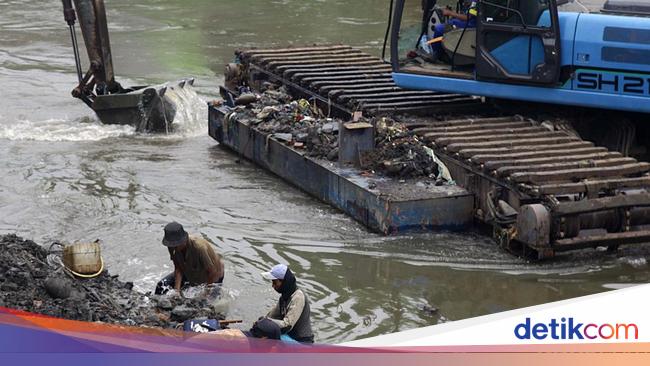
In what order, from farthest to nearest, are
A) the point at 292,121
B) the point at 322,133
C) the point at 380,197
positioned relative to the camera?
1. the point at 292,121
2. the point at 322,133
3. the point at 380,197

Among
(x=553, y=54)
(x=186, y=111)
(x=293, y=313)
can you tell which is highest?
(x=553, y=54)

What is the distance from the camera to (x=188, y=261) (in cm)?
1061

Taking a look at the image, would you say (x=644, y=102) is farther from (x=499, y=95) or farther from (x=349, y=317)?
(x=349, y=317)

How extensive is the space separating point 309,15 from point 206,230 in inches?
670

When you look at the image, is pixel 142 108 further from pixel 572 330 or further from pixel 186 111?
pixel 572 330

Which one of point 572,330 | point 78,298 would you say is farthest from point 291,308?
point 572,330

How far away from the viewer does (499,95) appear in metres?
14.2

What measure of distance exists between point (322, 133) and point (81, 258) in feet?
15.8

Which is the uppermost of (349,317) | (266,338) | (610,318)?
(610,318)

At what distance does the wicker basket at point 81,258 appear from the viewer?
10.6 meters

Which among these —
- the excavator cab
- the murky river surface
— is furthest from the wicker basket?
the excavator cab

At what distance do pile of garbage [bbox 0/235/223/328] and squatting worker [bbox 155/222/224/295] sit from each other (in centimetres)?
22

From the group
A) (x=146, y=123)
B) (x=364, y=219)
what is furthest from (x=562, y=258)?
(x=146, y=123)

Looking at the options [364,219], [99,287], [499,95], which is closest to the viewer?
[99,287]
